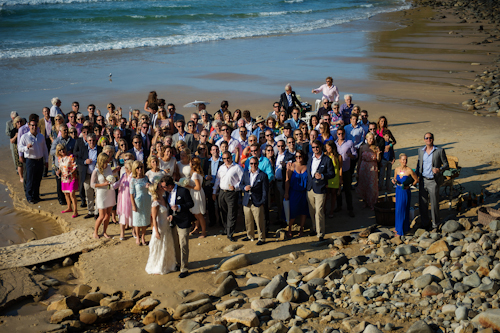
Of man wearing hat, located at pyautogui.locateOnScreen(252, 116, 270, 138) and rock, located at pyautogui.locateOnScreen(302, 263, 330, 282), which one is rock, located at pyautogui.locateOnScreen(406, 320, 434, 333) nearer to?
rock, located at pyautogui.locateOnScreen(302, 263, 330, 282)

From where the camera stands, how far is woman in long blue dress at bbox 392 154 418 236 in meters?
9.34

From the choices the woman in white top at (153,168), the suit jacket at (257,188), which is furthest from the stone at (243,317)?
the woman in white top at (153,168)

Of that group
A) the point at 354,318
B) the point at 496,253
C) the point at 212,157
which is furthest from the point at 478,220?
the point at 212,157

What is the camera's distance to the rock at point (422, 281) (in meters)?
7.20

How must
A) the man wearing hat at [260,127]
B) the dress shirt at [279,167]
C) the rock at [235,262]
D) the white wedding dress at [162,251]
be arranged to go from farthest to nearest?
the man wearing hat at [260,127] < the dress shirt at [279,167] < the rock at [235,262] < the white wedding dress at [162,251]

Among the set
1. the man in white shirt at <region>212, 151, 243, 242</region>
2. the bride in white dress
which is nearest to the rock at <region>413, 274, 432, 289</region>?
the man in white shirt at <region>212, 151, 243, 242</region>

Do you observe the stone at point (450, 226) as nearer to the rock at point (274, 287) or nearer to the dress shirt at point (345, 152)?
the dress shirt at point (345, 152)

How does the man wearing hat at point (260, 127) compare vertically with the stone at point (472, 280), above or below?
above

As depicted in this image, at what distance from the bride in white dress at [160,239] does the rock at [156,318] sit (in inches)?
49.2

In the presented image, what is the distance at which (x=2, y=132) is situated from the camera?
16.8m

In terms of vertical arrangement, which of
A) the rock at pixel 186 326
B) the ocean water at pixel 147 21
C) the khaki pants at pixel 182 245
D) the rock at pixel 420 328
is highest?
the ocean water at pixel 147 21

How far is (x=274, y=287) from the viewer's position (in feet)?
25.0

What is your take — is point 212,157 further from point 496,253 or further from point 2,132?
point 2,132

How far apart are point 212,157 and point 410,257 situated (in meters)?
4.30
